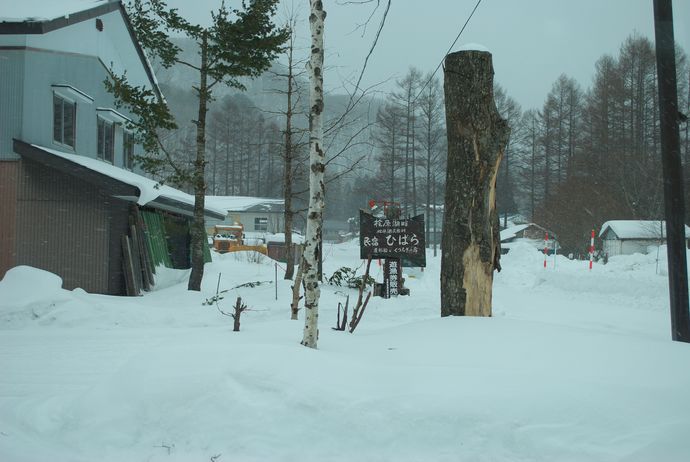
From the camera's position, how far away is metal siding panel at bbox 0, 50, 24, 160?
12711 mm

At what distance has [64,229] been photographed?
13602mm

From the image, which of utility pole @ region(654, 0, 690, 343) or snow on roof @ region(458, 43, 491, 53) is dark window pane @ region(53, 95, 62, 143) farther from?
utility pole @ region(654, 0, 690, 343)

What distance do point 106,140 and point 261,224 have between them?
94.9 feet

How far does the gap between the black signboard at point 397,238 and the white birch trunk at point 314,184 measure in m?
8.15

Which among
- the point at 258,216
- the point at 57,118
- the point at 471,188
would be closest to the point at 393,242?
the point at 471,188

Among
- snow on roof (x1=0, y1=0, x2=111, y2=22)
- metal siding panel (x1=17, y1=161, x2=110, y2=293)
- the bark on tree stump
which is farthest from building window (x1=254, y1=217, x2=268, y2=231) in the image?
the bark on tree stump

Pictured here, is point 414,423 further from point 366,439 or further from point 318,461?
point 318,461

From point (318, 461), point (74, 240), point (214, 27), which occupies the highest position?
point (214, 27)

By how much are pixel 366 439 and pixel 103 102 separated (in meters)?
15.4

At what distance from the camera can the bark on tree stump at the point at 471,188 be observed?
24.0 ft

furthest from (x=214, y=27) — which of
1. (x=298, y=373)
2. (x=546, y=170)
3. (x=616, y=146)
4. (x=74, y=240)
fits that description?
(x=546, y=170)

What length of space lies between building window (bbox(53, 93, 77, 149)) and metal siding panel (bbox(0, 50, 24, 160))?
1.03 m

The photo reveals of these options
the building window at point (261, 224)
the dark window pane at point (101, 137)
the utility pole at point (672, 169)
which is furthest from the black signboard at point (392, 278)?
the building window at point (261, 224)

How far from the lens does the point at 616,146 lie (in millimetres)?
34312
